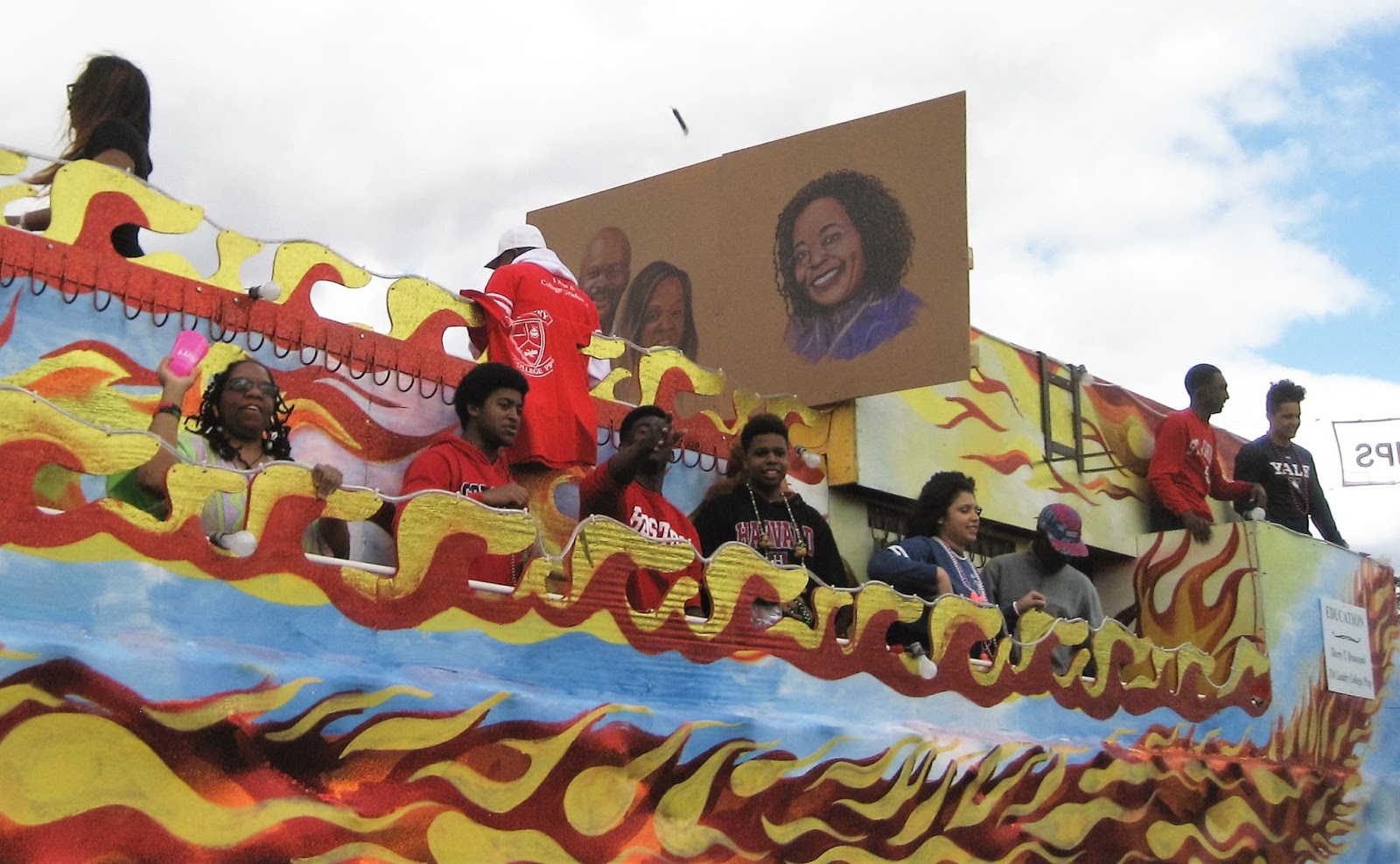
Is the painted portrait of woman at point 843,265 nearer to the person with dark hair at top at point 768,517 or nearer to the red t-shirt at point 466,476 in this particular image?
the person with dark hair at top at point 768,517

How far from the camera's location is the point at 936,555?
7.93 metres

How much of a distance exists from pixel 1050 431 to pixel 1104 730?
10.8 feet

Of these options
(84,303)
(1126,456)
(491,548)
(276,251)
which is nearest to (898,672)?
(491,548)

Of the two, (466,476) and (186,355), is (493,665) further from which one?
(186,355)

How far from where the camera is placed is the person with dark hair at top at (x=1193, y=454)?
1136cm

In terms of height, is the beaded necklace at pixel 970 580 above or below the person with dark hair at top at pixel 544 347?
below

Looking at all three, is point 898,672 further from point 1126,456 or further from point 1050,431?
point 1126,456

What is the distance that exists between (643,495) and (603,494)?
0.35 m

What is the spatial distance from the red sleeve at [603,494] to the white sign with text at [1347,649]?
588 cm

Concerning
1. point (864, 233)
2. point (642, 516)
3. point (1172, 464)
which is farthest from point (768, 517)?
point (1172, 464)

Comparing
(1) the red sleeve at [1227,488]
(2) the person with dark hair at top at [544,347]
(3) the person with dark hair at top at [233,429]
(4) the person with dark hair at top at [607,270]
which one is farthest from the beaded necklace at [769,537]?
(1) the red sleeve at [1227,488]

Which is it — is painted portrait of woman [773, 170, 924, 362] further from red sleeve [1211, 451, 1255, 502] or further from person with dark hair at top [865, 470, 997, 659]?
red sleeve [1211, 451, 1255, 502]

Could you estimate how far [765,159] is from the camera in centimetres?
1064

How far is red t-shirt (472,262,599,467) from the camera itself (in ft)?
23.4
